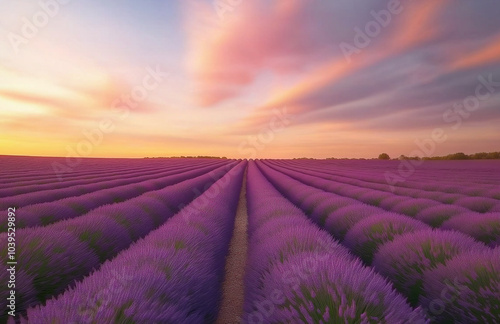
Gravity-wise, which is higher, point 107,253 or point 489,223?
point 489,223

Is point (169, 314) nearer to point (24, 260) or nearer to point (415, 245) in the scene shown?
point (24, 260)

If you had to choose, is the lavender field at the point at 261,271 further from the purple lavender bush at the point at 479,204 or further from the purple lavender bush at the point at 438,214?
the purple lavender bush at the point at 479,204

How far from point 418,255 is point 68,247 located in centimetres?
397

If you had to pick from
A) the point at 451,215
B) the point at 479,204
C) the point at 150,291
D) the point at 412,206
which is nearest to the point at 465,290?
the point at 150,291

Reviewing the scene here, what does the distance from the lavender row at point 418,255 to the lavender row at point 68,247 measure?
11.2ft

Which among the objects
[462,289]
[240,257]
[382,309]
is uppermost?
[382,309]

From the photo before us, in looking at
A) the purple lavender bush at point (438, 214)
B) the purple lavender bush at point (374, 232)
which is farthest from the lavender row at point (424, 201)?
the purple lavender bush at point (374, 232)

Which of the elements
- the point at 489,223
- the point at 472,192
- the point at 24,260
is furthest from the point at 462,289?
the point at 472,192

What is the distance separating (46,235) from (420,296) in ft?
13.6

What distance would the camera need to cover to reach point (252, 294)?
2.61m

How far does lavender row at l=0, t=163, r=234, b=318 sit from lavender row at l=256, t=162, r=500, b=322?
3.43 meters

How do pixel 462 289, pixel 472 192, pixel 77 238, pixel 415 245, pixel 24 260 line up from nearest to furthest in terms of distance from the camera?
pixel 462 289 < pixel 24 260 < pixel 415 245 < pixel 77 238 < pixel 472 192

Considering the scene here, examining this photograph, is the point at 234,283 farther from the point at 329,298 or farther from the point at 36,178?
the point at 36,178

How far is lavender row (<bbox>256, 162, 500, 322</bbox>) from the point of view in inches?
87.9
